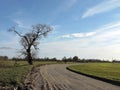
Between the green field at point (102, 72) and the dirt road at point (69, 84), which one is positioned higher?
the green field at point (102, 72)

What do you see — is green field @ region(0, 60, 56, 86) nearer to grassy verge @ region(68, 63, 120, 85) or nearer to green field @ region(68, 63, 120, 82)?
grassy verge @ region(68, 63, 120, 85)

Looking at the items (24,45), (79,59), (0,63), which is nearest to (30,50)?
(24,45)

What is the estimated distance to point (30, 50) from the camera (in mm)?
70250

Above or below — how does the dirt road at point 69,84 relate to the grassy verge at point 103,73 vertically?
below

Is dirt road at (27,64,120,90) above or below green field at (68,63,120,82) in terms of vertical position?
below

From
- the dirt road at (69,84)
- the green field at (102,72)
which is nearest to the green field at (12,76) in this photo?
the dirt road at (69,84)

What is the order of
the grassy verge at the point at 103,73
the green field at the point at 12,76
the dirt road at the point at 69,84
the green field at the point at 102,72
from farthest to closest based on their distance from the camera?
the green field at the point at 102,72, the grassy verge at the point at 103,73, the green field at the point at 12,76, the dirt road at the point at 69,84

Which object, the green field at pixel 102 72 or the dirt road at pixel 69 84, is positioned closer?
the dirt road at pixel 69 84

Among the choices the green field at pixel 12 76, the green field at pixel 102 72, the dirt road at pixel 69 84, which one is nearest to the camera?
the dirt road at pixel 69 84

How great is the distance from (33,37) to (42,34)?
2.81 meters

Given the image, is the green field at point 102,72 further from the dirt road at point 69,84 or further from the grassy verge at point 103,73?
the dirt road at point 69,84

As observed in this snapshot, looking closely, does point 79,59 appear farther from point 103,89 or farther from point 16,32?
point 103,89

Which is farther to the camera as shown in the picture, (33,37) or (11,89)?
(33,37)

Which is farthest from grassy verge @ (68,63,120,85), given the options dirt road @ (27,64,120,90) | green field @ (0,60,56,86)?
green field @ (0,60,56,86)
